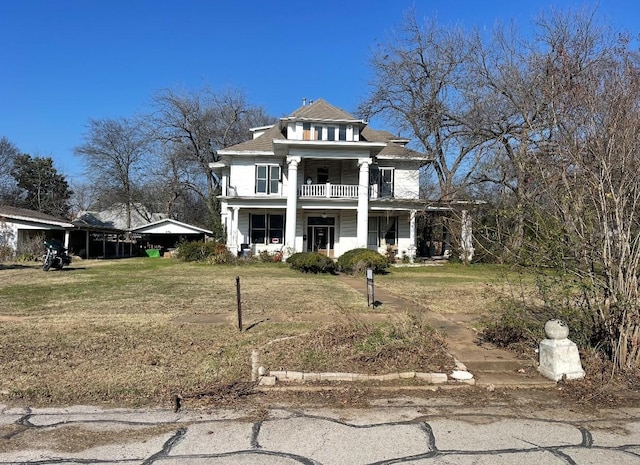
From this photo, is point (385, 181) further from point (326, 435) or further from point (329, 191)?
point (326, 435)

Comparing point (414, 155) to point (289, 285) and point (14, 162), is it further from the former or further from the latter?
point (14, 162)

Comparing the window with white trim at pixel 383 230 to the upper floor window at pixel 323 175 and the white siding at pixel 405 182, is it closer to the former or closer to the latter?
the white siding at pixel 405 182

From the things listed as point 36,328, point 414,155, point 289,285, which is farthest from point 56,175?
point 36,328

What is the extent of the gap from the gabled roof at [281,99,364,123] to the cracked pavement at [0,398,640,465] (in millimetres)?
22756

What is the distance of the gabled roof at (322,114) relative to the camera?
26188 millimetres

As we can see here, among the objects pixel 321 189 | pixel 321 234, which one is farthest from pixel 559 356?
pixel 321 234

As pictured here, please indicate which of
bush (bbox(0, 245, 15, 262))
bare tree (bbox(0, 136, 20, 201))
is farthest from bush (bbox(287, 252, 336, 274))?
bare tree (bbox(0, 136, 20, 201))

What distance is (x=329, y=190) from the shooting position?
26953 mm

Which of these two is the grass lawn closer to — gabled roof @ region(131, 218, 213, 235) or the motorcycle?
the motorcycle

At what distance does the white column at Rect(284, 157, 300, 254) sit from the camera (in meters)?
25.7

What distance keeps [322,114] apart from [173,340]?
21229mm

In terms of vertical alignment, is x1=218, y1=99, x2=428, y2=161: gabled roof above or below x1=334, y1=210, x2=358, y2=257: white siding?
above

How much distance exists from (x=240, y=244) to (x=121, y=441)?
79.2 feet

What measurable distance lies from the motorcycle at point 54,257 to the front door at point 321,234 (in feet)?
42.8
